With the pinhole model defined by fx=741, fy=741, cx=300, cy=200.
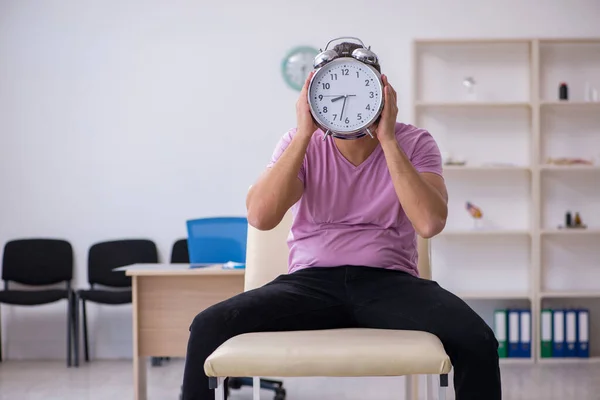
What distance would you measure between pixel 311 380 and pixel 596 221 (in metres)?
2.13

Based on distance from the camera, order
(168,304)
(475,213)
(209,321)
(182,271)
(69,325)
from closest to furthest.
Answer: (209,321) → (182,271) → (168,304) → (69,325) → (475,213)

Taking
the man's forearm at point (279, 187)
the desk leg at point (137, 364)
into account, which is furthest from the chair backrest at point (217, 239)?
the man's forearm at point (279, 187)

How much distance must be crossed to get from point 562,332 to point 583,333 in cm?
12

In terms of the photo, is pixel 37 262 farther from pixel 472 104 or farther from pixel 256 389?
pixel 256 389

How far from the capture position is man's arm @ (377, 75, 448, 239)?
1.67 meters

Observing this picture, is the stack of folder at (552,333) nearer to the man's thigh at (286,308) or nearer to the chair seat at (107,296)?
the chair seat at (107,296)

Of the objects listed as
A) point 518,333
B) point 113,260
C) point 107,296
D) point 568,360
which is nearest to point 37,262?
A: point 113,260

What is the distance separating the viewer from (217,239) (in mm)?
3182

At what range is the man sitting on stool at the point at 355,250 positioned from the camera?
1524 mm

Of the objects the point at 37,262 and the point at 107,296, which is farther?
the point at 37,262

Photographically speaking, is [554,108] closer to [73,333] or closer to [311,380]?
[311,380]

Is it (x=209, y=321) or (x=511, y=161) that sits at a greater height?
(x=511, y=161)

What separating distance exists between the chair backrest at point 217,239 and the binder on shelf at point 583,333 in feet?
7.50

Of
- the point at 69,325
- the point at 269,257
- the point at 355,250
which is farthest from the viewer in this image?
the point at 69,325
